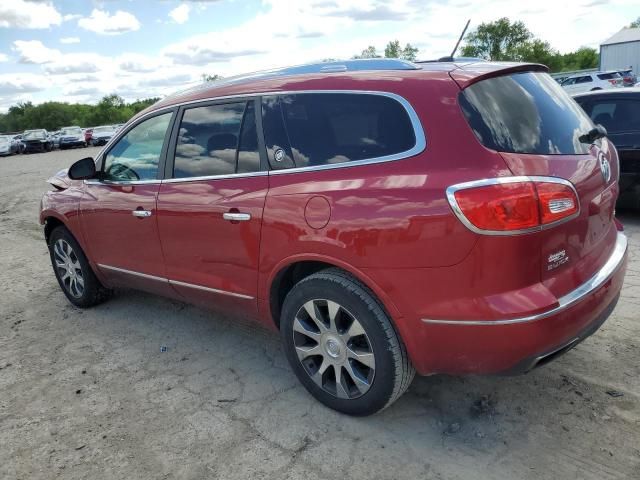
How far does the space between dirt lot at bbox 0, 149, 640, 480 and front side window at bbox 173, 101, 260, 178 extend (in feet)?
4.40

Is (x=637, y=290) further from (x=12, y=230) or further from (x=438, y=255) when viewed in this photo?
(x=12, y=230)

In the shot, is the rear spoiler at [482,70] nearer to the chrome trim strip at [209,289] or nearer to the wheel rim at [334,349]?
the wheel rim at [334,349]

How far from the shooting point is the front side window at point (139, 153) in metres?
3.90

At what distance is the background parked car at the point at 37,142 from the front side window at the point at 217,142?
39.8 metres

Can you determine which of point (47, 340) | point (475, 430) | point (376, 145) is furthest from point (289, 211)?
point (47, 340)

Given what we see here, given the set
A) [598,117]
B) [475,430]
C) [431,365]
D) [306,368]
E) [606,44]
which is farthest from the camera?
[606,44]

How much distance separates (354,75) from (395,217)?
2.87ft

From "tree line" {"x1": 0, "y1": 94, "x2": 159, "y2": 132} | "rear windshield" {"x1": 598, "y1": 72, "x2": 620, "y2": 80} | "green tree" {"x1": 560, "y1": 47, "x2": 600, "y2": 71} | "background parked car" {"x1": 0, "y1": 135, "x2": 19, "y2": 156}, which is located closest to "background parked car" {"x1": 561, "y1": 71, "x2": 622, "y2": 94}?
"rear windshield" {"x1": 598, "y1": 72, "x2": 620, "y2": 80}

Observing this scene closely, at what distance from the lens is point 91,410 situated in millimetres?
3311

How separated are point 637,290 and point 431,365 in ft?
8.77

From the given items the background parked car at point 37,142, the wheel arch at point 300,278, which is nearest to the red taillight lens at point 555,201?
the wheel arch at point 300,278

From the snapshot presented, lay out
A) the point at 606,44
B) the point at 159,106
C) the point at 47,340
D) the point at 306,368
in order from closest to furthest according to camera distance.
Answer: the point at 306,368 < the point at 159,106 < the point at 47,340 < the point at 606,44

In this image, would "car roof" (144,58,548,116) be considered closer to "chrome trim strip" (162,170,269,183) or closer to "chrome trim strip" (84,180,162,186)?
"chrome trim strip" (162,170,269,183)

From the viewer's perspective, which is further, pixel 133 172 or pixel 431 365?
pixel 133 172
